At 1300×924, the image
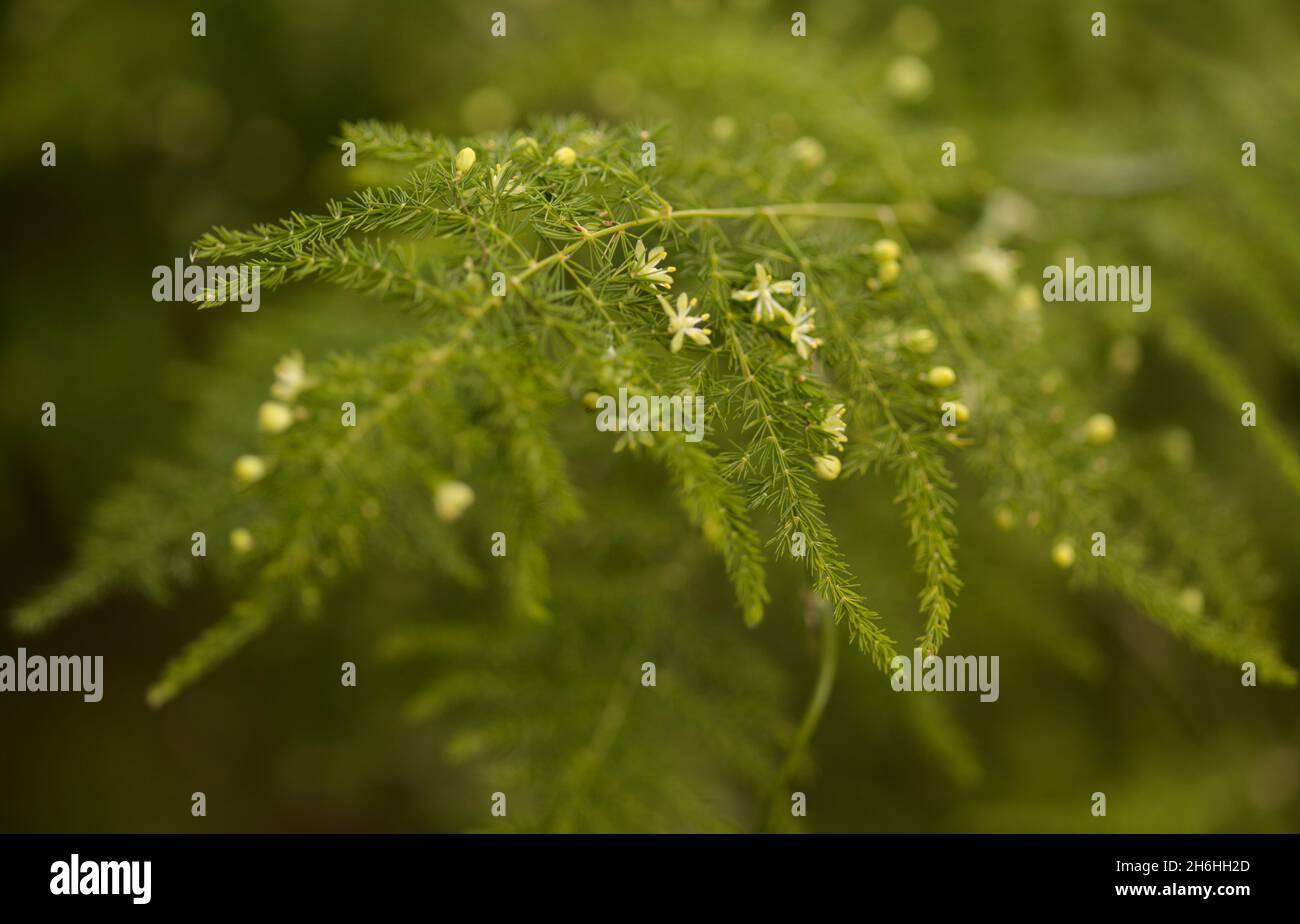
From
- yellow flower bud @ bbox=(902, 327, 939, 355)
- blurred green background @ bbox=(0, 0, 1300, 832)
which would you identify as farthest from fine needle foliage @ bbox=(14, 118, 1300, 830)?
blurred green background @ bbox=(0, 0, 1300, 832)

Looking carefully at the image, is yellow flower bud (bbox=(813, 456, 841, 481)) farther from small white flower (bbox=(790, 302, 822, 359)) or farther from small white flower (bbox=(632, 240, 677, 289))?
small white flower (bbox=(632, 240, 677, 289))

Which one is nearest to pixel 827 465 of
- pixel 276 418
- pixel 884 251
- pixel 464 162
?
pixel 884 251

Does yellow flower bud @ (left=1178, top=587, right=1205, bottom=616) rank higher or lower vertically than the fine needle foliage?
lower

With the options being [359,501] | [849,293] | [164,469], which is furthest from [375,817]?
[849,293]

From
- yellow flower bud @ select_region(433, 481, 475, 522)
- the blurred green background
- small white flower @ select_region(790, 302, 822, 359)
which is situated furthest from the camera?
the blurred green background

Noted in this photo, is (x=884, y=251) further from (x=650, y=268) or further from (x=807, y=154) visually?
(x=650, y=268)

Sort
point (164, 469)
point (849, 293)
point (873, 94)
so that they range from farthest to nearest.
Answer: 1. point (873, 94)
2. point (164, 469)
3. point (849, 293)

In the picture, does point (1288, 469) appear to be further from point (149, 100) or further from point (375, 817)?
point (375, 817)

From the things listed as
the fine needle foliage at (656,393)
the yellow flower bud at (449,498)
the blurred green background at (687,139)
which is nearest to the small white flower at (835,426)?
the fine needle foliage at (656,393)

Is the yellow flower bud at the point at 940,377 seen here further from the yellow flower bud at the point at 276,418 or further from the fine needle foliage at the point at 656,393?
the yellow flower bud at the point at 276,418
